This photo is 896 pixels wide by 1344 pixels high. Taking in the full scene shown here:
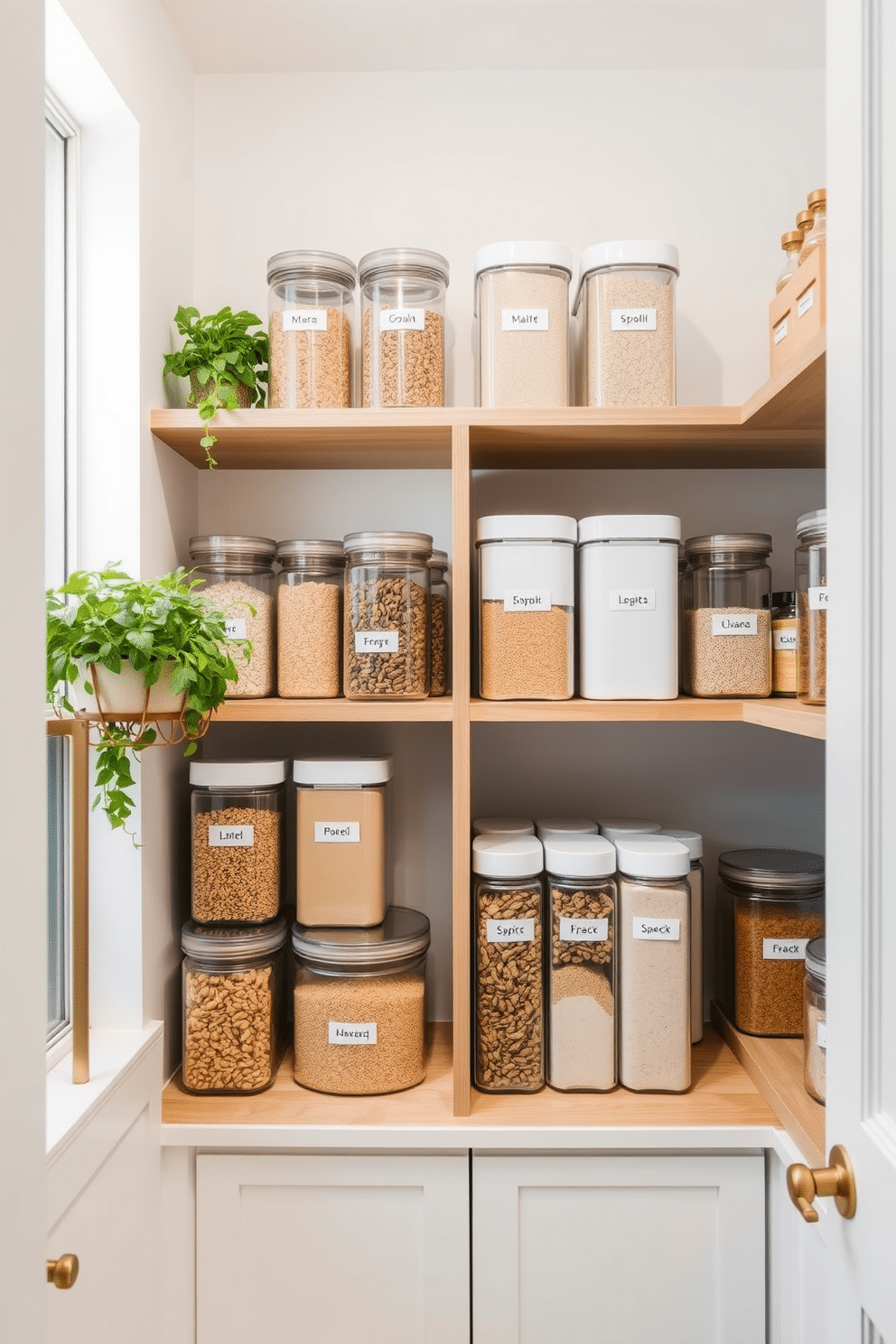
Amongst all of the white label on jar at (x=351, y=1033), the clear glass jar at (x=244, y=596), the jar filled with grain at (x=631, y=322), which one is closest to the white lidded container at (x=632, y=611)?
the jar filled with grain at (x=631, y=322)

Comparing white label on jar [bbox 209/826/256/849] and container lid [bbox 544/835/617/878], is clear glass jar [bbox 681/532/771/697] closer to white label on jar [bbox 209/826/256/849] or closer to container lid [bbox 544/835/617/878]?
container lid [bbox 544/835/617/878]

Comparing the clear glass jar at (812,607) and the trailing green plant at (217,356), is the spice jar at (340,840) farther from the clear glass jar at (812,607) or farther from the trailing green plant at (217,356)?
the clear glass jar at (812,607)

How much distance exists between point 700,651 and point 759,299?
712 millimetres

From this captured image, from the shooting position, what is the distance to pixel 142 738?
45.6 inches

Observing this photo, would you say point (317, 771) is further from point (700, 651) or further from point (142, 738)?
point (700, 651)

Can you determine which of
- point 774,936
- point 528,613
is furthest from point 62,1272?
point 774,936

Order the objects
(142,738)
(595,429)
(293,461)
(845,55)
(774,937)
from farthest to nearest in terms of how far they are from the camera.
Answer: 1. (293,461)
2. (774,937)
3. (595,429)
4. (142,738)
5. (845,55)

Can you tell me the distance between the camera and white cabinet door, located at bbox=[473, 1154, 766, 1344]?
1.29 metres

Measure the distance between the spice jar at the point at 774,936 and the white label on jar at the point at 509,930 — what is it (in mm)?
374

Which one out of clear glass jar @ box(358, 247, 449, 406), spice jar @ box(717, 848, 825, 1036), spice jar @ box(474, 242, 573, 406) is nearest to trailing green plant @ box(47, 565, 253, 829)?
clear glass jar @ box(358, 247, 449, 406)

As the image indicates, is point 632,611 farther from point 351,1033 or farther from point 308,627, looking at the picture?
point 351,1033

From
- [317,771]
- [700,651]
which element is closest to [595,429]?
[700,651]

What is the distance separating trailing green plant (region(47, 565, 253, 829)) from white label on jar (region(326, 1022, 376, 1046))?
51 centimetres

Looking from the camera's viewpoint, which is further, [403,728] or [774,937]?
[403,728]
